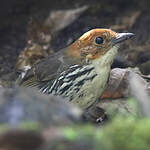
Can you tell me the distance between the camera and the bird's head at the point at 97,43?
6.07 m

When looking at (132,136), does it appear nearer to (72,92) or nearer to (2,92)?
(2,92)

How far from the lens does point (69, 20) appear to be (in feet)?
29.8

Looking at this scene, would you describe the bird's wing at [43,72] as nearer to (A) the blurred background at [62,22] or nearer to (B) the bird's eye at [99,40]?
(B) the bird's eye at [99,40]

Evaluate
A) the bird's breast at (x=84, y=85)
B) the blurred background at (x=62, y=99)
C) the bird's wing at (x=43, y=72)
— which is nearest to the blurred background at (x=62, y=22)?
the blurred background at (x=62, y=99)

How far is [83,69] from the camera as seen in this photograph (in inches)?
237

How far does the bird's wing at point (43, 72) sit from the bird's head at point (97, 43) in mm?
255

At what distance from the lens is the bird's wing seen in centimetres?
621

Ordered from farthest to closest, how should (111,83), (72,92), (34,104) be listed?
(111,83), (72,92), (34,104)

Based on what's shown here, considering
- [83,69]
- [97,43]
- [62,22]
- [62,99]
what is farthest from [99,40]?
[62,22]

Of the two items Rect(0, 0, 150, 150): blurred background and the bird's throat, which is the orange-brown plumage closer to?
the bird's throat

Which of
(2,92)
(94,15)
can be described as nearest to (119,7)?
(94,15)

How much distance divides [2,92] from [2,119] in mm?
333

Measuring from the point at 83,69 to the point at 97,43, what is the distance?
33cm

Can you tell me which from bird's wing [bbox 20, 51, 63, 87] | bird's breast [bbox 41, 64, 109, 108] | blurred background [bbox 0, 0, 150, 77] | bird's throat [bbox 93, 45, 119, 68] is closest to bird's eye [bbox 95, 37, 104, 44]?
bird's throat [bbox 93, 45, 119, 68]
